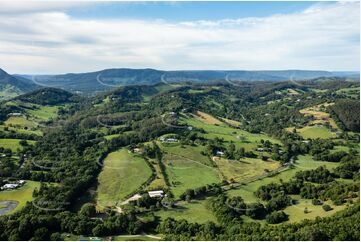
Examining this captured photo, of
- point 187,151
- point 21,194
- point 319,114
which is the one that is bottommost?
point 21,194

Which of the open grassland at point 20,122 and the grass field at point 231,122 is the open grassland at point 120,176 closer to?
the open grassland at point 20,122

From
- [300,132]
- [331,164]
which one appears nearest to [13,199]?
[331,164]

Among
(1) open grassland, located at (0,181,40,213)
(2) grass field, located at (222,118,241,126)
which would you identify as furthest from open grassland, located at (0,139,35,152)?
(2) grass field, located at (222,118,241,126)

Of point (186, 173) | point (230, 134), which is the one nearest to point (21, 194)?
point (186, 173)

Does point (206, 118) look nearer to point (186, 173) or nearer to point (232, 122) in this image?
point (232, 122)

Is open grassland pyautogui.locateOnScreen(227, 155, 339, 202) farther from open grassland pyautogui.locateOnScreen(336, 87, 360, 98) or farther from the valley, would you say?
open grassland pyautogui.locateOnScreen(336, 87, 360, 98)

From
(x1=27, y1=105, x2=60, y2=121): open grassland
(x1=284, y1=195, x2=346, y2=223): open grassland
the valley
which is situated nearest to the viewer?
the valley
